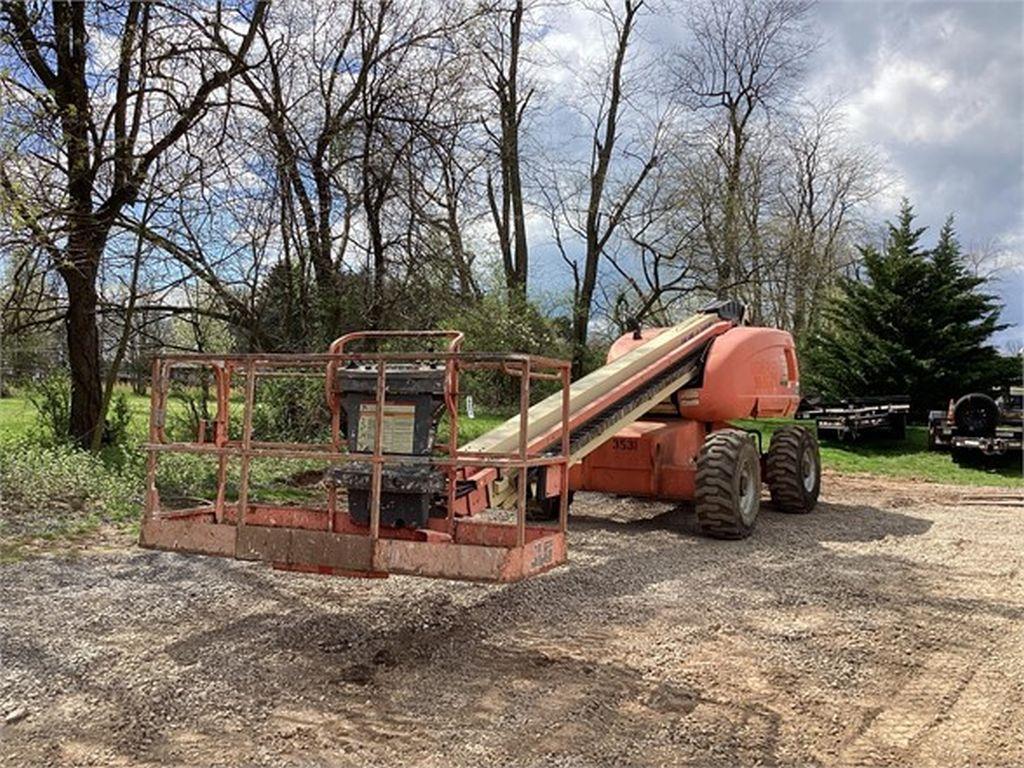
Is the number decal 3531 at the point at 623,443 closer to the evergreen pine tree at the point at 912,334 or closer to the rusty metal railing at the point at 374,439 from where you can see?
the rusty metal railing at the point at 374,439

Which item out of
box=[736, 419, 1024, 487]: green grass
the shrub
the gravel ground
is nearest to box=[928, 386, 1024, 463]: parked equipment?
box=[736, 419, 1024, 487]: green grass

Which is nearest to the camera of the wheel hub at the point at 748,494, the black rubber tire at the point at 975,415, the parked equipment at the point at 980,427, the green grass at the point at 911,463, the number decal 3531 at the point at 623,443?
the wheel hub at the point at 748,494

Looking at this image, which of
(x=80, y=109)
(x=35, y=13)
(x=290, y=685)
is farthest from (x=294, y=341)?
(x=290, y=685)

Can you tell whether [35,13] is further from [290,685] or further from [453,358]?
[290,685]

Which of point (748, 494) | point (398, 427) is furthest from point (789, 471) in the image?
point (398, 427)

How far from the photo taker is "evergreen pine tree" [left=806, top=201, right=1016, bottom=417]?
68.7 feet

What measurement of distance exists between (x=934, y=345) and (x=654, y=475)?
14478mm

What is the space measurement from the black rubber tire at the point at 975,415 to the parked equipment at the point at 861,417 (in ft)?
4.47

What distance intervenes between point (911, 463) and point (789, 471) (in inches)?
355

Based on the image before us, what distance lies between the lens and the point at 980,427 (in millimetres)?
17328

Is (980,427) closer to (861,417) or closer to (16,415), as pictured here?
(861,417)

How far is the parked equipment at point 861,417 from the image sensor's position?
1892cm

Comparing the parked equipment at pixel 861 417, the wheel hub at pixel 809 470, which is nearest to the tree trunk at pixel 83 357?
the wheel hub at pixel 809 470

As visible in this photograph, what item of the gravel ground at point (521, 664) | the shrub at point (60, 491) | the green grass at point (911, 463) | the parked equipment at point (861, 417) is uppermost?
the parked equipment at point (861, 417)
